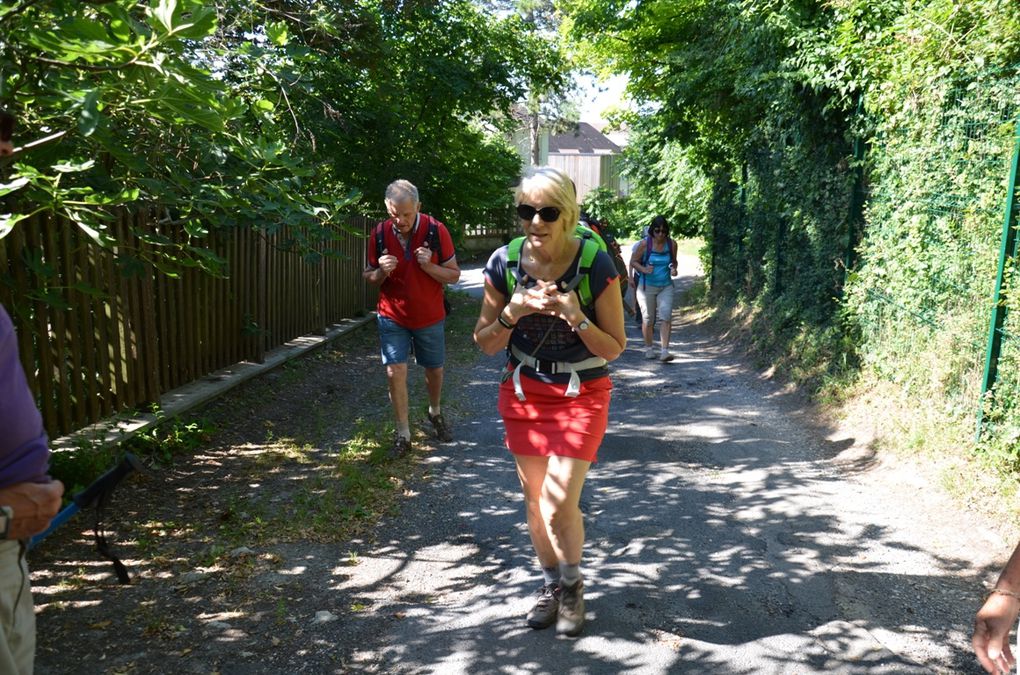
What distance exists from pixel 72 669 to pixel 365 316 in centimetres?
1054

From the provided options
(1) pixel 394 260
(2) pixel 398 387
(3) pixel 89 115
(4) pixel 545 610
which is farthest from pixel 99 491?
(2) pixel 398 387

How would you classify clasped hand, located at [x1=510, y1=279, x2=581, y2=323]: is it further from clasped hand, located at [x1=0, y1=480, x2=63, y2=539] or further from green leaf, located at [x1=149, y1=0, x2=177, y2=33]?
clasped hand, located at [x1=0, y1=480, x2=63, y2=539]

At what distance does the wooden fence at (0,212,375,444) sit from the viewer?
4984 millimetres

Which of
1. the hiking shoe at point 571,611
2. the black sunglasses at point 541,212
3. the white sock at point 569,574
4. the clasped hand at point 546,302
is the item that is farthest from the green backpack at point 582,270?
the hiking shoe at point 571,611

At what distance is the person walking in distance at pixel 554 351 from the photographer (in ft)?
11.5

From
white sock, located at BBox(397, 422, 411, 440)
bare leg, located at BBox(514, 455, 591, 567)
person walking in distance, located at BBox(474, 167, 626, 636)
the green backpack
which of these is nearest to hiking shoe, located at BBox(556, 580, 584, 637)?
person walking in distance, located at BBox(474, 167, 626, 636)

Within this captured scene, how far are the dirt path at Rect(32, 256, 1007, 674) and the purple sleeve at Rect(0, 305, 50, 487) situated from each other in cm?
173

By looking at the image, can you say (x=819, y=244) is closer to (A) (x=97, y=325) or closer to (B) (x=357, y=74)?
(B) (x=357, y=74)

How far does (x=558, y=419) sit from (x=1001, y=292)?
11.0 feet

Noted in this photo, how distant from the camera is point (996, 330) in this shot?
17.7ft

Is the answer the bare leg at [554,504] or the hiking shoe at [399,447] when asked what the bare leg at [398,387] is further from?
the bare leg at [554,504]

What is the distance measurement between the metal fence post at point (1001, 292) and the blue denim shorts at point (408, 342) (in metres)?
3.72

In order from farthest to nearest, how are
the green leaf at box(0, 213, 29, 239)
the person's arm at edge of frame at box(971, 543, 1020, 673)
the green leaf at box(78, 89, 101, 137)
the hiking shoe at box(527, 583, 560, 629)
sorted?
1. the hiking shoe at box(527, 583, 560, 629)
2. the green leaf at box(0, 213, 29, 239)
3. the green leaf at box(78, 89, 101, 137)
4. the person's arm at edge of frame at box(971, 543, 1020, 673)

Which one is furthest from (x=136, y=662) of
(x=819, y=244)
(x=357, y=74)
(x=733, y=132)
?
(x=733, y=132)
